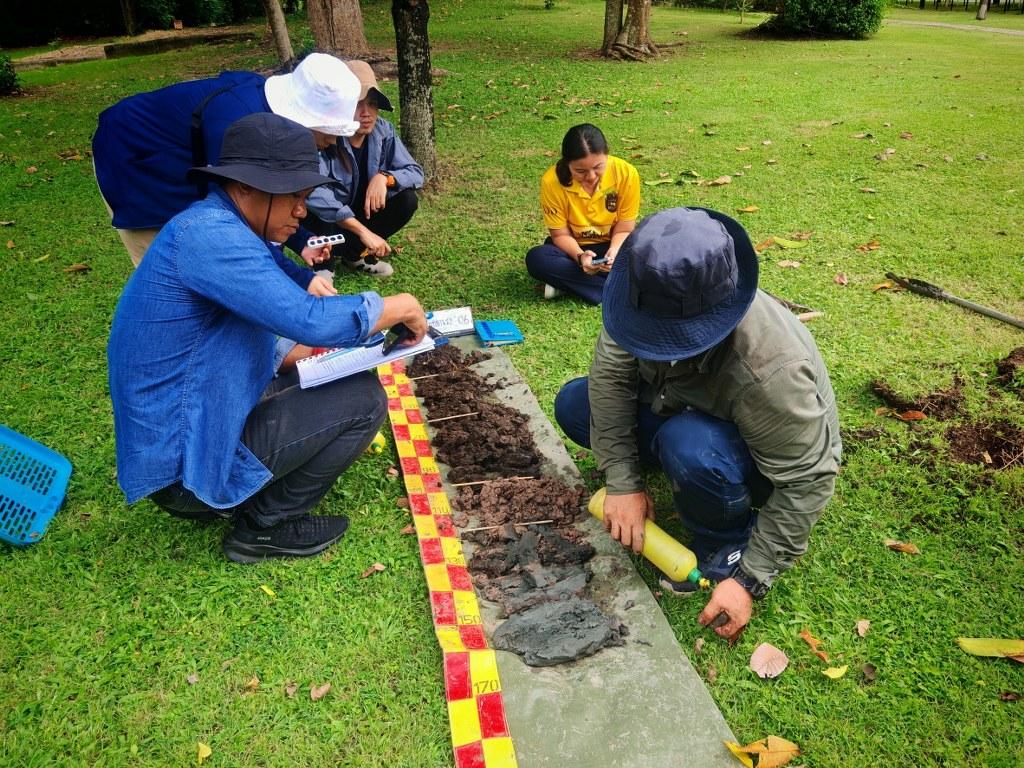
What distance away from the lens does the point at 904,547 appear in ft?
9.27

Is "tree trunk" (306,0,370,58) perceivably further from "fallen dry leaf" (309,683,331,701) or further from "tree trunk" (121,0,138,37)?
"tree trunk" (121,0,138,37)

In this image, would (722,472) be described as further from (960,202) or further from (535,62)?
(535,62)

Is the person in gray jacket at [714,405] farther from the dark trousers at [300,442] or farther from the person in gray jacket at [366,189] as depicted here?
the person in gray jacket at [366,189]

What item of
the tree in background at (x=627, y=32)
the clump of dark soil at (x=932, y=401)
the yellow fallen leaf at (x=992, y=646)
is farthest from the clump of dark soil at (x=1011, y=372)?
the tree in background at (x=627, y=32)

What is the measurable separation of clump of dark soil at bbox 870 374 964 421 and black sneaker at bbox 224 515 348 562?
9.19 ft

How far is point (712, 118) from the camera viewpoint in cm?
873

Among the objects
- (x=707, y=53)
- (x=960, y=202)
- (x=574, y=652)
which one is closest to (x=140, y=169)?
(x=574, y=652)

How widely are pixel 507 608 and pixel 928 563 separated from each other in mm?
1645

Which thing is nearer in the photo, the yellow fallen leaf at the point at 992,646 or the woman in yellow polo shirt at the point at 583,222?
the yellow fallen leaf at the point at 992,646

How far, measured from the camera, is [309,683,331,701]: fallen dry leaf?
236cm

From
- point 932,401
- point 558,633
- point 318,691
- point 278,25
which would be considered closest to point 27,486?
point 318,691

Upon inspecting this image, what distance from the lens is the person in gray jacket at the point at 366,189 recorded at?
4.52 m

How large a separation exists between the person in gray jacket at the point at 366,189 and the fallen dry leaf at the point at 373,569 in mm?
2355

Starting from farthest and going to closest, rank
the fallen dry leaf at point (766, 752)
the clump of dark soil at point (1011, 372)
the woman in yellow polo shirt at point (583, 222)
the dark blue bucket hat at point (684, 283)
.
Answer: the woman in yellow polo shirt at point (583, 222) → the clump of dark soil at point (1011, 372) → the fallen dry leaf at point (766, 752) → the dark blue bucket hat at point (684, 283)
